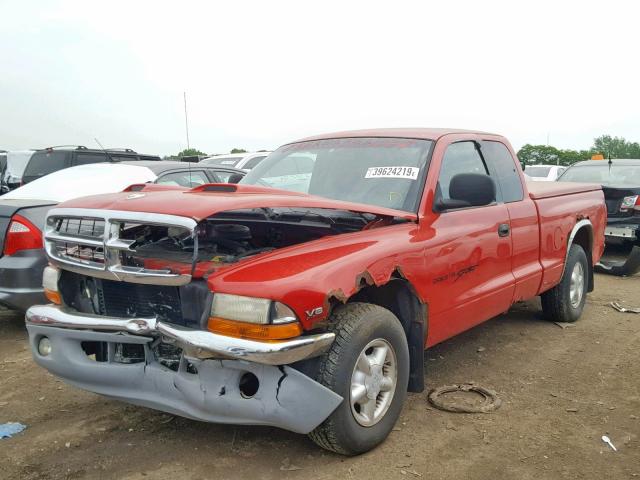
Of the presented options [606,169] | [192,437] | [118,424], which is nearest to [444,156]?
[192,437]

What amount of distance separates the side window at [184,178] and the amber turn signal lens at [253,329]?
13.7 ft

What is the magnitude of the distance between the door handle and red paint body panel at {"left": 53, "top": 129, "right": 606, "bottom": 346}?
43 mm

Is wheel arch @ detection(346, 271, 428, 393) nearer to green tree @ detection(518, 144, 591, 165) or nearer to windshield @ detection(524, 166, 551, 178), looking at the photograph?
windshield @ detection(524, 166, 551, 178)

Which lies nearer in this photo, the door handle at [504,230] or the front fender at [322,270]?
the front fender at [322,270]

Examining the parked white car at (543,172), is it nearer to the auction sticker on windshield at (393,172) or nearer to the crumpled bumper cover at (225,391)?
the auction sticker on windshield at (393,172)

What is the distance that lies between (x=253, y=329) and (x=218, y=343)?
0.16m

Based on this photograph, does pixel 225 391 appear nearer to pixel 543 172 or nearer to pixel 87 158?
pixel 87 158

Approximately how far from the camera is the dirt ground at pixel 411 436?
2992 millimetres

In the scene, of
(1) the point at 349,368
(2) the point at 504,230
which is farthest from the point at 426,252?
(2) the point at 504,230

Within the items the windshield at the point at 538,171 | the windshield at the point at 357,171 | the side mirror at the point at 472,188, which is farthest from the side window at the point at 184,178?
the windshield at the point at 538,171

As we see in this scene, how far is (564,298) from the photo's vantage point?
5.57 meters

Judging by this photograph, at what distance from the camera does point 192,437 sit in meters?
3.35

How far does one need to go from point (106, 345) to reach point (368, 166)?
6.52ft

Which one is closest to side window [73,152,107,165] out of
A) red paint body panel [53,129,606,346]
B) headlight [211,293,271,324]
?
red paint body panel [53,129,606,346]
